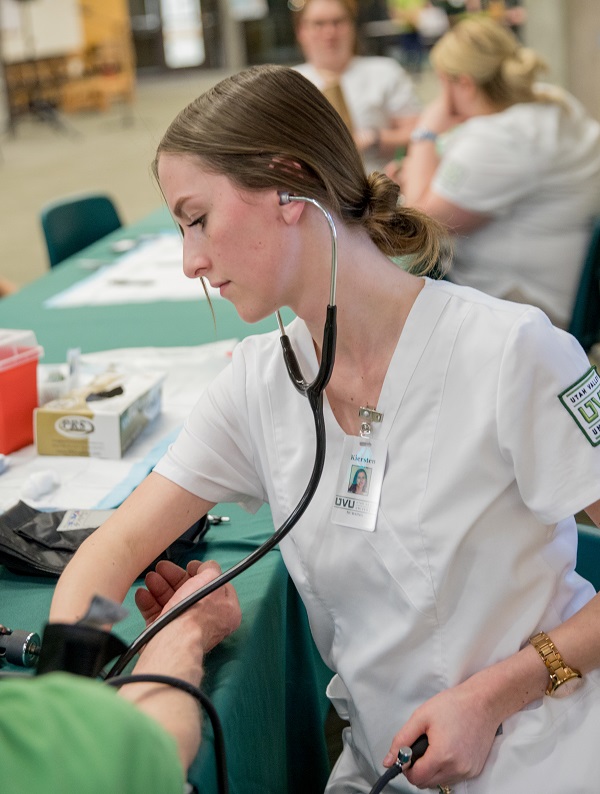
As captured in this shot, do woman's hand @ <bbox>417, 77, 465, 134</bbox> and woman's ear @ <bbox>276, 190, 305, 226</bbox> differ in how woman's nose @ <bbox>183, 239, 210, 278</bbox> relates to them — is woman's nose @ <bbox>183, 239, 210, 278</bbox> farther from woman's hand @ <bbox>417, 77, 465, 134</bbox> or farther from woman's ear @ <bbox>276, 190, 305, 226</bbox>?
woman's hand @ <bbox>417, 77, 465, 134</bbox>

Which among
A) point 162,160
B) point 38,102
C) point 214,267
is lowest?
point 38,102

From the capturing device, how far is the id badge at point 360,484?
1115 mm

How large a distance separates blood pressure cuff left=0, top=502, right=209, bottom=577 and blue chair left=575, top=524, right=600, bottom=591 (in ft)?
1.74

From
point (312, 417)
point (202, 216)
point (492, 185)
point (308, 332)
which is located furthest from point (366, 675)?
point (492, 185)

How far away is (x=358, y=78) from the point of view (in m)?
4.20

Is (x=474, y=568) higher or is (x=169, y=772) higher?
(x=169, y=772)

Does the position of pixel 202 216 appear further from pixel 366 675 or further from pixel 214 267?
pixel 366 675

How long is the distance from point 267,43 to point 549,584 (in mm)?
15599

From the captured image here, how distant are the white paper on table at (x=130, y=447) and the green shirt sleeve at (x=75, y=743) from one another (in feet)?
3.10

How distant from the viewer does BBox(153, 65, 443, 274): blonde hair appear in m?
1.07

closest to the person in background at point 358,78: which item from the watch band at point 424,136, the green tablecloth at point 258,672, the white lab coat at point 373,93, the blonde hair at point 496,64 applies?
the white lab coat at point 373,93

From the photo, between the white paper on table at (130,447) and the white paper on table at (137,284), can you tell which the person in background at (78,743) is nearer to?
the white paper on table at (130,447)

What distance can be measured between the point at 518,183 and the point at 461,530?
194 centimetres

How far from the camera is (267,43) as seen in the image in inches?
610
